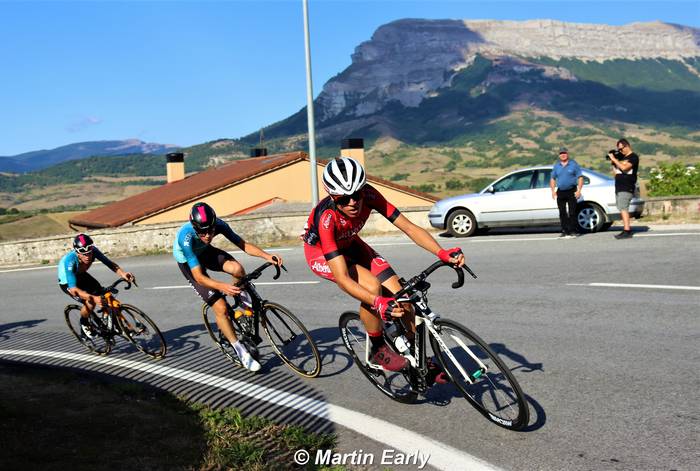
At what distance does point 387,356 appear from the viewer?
5.45 m

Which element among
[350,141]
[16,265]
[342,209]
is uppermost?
[350,141]

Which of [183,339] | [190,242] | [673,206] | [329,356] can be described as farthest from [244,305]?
[673,206]

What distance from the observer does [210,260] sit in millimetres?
7328

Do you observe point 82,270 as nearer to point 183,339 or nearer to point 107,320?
point 107,320

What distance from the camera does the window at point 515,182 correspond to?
628 inches

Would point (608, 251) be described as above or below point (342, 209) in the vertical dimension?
below

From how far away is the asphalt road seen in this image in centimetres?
443

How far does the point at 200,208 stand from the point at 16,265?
56.5 feet

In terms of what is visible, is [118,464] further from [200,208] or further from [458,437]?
[200,208]

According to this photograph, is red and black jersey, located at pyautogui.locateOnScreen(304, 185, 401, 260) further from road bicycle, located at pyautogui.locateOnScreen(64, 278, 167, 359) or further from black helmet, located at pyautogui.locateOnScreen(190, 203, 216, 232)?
road bicycle, located at pyautogui.locateOnScreen(64, 278, 167, 359)

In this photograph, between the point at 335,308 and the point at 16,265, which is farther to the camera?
the point at 16,265

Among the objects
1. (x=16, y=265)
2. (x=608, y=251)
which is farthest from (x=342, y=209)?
(x=16, y=265)

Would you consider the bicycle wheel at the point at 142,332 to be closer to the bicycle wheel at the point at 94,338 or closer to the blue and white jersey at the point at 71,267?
the bicycle wheel at the point at 94,338

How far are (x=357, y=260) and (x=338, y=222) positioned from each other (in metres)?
0.47
